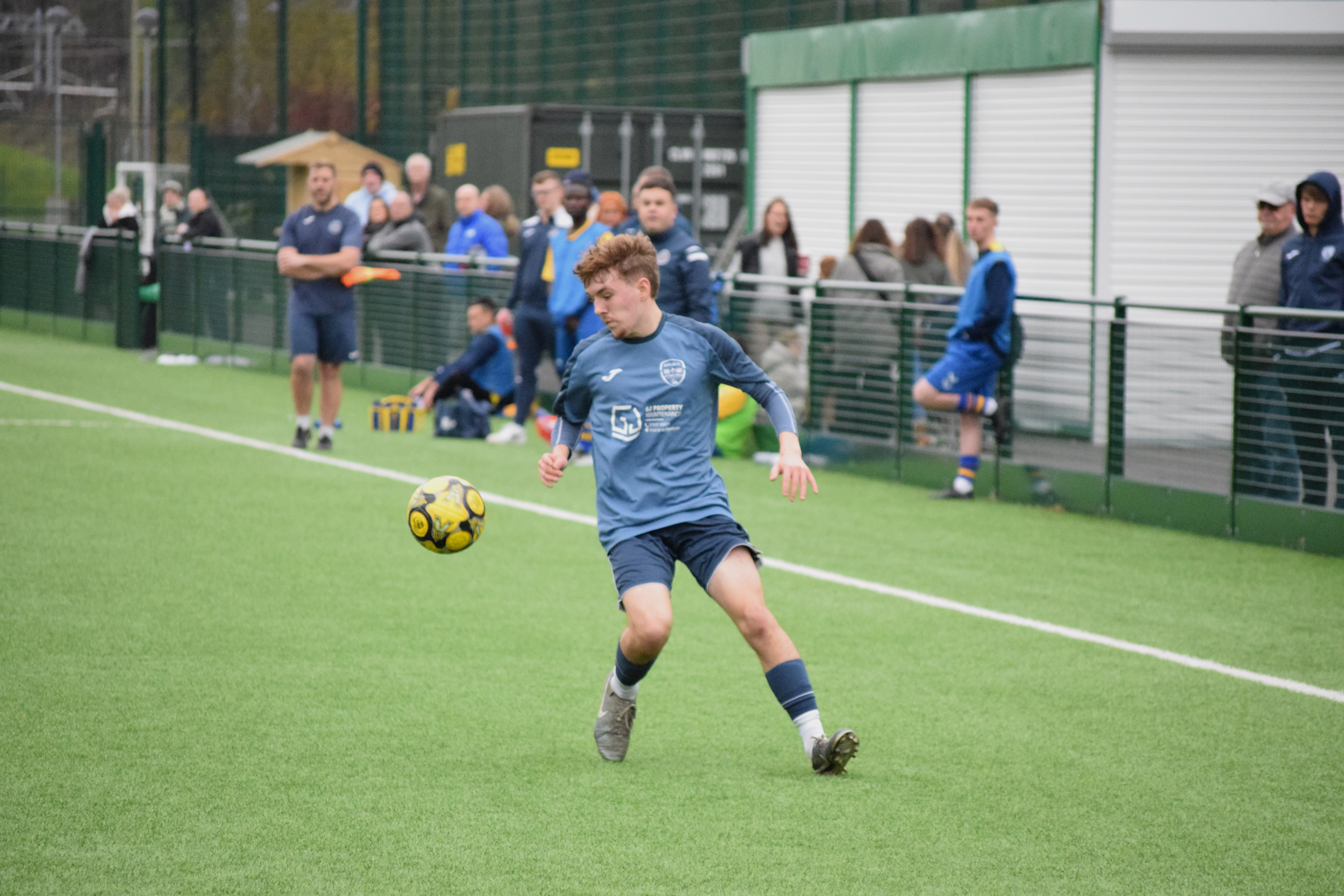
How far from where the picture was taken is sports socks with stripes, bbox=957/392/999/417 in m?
12.0

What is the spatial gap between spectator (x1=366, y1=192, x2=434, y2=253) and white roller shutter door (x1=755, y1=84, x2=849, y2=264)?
4.01 metres

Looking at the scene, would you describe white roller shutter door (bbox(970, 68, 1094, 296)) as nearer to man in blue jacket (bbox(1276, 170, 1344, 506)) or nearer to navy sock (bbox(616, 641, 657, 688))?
man in blue jacket (bbox(1276, 170, 1344, 506))

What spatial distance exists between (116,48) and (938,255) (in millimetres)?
46702

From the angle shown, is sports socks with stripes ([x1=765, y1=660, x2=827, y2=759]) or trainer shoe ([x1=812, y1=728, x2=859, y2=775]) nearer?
trainer shoe ([x1=812, y1=728, x2=859, y2=775])

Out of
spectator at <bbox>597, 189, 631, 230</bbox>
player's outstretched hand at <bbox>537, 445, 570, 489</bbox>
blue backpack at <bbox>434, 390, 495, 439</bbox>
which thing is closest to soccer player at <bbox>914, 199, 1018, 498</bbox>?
spectator at <bbox>597, 189, 631, 230</bbox>

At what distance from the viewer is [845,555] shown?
1022 cm

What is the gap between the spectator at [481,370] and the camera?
15844mm

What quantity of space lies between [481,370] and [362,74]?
19324 mm

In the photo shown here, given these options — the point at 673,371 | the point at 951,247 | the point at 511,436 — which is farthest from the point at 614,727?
the point at 511,436

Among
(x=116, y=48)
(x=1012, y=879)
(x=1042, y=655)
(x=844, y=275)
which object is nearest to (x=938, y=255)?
(x=844, y=275)

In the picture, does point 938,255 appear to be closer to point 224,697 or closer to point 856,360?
point 856,360

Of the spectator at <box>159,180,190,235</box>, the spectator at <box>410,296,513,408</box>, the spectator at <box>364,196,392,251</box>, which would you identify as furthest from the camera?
the spectator at <box>159,180,190,235</box>

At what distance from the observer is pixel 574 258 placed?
13.9 meters

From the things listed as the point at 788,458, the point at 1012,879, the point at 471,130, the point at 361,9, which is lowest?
the point at 1012,879
